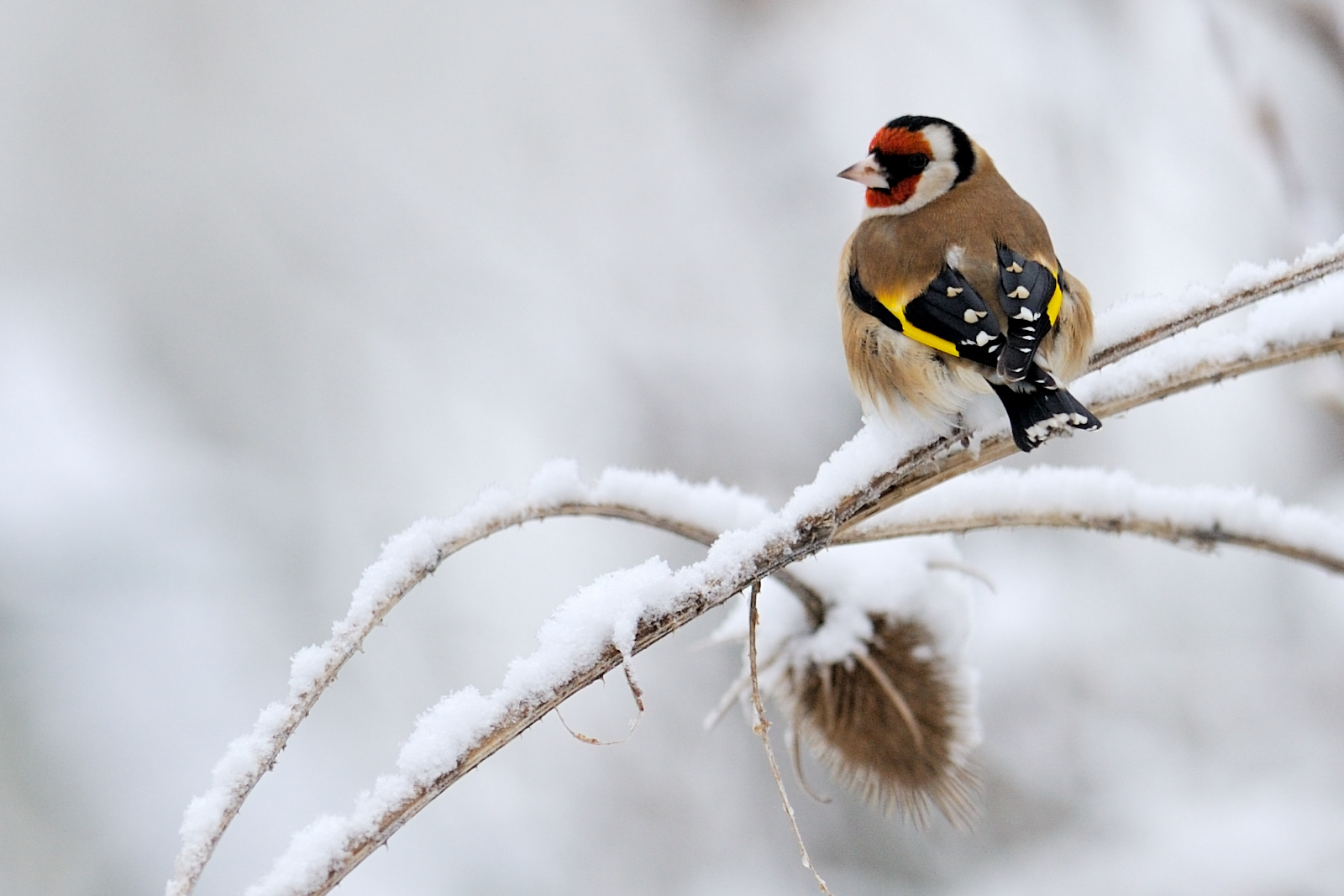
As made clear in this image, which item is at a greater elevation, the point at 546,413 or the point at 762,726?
Answer: the point at 546,413

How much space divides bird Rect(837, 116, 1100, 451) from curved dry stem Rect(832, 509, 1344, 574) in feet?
0.56

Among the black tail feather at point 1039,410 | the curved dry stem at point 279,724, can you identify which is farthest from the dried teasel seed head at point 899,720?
the curved dry stem at point 279,724

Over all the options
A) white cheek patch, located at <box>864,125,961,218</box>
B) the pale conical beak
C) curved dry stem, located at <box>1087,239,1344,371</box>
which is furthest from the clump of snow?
the pale conical beak

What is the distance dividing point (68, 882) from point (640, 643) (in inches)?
108

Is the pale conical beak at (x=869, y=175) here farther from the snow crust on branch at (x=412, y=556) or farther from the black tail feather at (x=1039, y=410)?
the snow crust on branch at (x=412, y=556)

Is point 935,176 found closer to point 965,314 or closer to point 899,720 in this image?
point 965,314

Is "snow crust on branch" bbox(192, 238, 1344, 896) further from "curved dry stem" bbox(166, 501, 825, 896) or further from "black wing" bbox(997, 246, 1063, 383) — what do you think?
"black wing" bbox(997, 246, 1063, 383)

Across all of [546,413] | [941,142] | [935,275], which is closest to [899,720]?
[935,275]

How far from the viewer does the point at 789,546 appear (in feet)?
3.79

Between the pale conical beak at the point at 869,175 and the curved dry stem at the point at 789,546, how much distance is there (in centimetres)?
140

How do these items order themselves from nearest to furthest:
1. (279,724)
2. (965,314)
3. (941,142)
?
(279,724) → (965,314) → (941,142)

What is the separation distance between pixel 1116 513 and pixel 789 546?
577 millimetres

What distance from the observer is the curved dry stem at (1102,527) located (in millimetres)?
1403

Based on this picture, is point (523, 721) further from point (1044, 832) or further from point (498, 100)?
point (498, 100)
